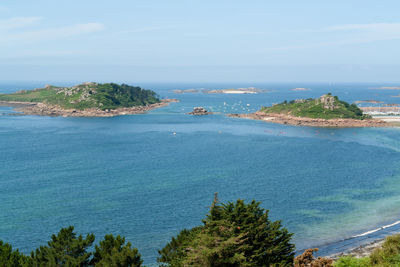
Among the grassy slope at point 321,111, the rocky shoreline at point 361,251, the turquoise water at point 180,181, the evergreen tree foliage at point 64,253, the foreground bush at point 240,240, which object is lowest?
the rocky shoreline at point 361,251

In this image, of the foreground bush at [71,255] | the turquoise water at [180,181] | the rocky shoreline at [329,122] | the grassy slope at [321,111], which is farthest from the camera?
the grassy slope at [321,111]

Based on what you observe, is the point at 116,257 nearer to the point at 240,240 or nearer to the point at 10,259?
the point at 10,259

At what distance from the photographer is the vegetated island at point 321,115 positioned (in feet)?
544

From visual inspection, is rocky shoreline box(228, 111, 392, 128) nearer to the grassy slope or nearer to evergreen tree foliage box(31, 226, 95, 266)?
the grassy slope

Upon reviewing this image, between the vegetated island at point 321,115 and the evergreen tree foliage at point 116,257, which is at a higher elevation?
the vegetated island at point 321,115

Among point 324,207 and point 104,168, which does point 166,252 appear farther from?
point 104,168

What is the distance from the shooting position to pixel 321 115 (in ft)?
570

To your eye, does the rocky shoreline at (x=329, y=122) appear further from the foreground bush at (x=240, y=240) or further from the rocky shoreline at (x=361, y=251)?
the foreground bush at (x=240, y=240)

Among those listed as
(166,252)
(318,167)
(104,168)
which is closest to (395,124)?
(318,167)

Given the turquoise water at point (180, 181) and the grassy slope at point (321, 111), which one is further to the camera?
the grassy slope at point (321, 111)

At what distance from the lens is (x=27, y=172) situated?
79812mm

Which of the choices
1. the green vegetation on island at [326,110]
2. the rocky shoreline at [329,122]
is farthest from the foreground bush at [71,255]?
the green vegetation on island at [326,110]

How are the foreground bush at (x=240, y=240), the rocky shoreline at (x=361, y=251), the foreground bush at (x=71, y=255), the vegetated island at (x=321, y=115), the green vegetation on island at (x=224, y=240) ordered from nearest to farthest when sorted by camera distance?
the foreground bush at (x=240, y=240) < the green vegetation on island at (x=224, y=240) < the foreground bush at (x=71, y=255) < the rocky shoreline at (x=361, y=251) < the vegetated island at (x=321, y=115)

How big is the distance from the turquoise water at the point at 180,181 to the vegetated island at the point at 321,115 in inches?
1042
